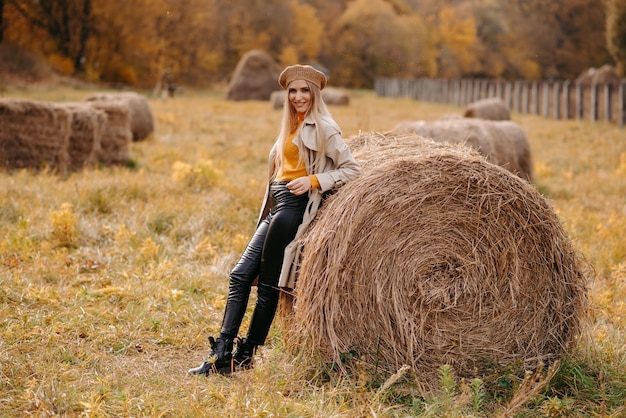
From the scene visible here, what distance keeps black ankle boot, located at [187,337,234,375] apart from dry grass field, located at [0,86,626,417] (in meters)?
0.11

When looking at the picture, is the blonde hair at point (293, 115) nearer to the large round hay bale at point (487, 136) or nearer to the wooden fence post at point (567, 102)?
the large round hay bale at point (487, 136)

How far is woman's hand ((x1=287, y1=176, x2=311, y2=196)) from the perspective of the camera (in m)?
4.30

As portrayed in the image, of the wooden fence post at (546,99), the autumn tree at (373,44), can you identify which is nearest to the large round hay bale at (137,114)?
the wooden fence post at (546,99)

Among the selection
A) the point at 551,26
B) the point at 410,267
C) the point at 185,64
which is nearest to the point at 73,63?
the point at 185,64

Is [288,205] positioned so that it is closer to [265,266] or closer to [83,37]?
[265,266]

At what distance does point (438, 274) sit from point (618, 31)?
2355 cm

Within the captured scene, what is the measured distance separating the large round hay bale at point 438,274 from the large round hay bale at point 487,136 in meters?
4.39

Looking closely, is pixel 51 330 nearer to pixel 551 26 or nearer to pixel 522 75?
pixel 551 26

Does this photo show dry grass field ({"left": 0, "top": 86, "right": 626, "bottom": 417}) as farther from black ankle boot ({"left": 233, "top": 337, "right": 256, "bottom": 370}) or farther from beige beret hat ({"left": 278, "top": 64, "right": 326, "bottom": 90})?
beige beret hat ({"left": 278, "top": 64, "right": 326, "bottom": 90})

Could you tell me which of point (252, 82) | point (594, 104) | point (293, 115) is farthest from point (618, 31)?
point (293, 115)

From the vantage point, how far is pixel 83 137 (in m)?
10.2

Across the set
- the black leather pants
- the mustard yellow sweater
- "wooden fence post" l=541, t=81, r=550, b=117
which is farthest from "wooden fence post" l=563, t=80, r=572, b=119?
the black leather pants

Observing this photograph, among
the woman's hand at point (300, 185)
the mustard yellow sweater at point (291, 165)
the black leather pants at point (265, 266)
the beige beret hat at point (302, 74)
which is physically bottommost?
the black leather pants at point (265, 266)

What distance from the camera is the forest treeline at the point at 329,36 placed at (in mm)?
30438
